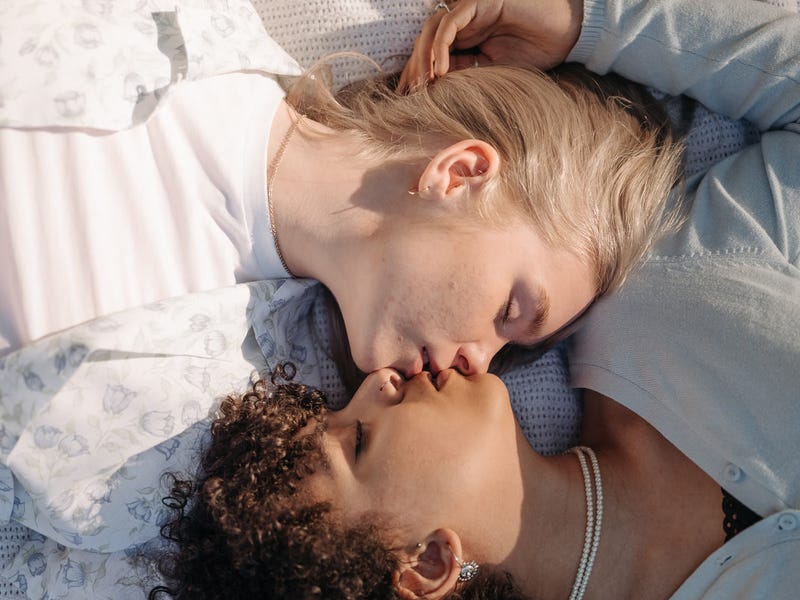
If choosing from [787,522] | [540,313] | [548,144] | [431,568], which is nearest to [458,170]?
[548,144]

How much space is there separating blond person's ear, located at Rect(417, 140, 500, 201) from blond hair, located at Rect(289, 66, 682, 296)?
0.12ft

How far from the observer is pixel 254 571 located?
4.33ft

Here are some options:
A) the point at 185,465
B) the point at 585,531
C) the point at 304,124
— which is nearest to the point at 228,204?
the point at 304,124

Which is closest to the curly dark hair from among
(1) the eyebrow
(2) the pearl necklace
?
(2) the pearl necklace

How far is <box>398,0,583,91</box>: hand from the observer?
166 cm

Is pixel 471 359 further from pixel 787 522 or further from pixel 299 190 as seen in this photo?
pixel 787 522

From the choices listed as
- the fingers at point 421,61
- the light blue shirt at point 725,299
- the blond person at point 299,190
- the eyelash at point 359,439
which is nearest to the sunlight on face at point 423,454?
the eyelash at point 359,439

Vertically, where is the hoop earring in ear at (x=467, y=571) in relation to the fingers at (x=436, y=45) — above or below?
below

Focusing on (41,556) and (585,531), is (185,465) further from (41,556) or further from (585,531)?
(585,531)

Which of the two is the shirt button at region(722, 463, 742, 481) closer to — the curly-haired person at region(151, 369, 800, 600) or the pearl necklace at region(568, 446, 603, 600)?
the curly-haired person at region(151, 369, 800, 600)

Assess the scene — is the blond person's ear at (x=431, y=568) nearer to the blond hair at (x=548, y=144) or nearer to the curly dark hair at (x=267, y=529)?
the curly dark hair at (x=267, y=529)

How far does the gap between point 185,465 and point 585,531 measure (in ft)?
2.76

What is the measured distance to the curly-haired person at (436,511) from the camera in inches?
51.6

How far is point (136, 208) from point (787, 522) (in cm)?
142
